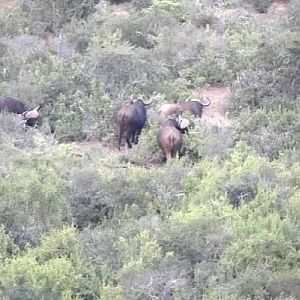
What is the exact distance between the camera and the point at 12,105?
48.1 ft

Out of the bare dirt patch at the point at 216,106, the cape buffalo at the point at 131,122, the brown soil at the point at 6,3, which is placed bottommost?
the brown soil at the point at 6,3

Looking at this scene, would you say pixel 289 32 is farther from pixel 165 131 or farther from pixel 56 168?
pixel 56 168

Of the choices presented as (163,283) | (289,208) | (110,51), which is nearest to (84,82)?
(110,51)

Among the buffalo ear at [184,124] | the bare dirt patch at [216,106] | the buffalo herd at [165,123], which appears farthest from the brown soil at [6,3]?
the buffalo ear at [184,124]

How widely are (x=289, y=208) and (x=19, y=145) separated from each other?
4.51 metres

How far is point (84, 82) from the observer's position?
50.7 ft

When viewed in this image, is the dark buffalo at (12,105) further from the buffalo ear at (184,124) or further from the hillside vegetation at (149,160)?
the buffalo ear at (184,124)

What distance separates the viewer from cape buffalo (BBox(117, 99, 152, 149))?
1403 cm

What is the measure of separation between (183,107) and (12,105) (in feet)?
8.93

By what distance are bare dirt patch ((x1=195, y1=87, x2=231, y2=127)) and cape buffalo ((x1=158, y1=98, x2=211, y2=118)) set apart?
0.17 meters

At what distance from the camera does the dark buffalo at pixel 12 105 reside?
47.8ft

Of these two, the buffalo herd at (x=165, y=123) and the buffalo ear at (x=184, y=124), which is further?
the buffalo ear at (x=184, y=124)

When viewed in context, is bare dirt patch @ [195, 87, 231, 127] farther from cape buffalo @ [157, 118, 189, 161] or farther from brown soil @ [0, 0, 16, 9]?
brown soil @ [0, 0, 16, 9]

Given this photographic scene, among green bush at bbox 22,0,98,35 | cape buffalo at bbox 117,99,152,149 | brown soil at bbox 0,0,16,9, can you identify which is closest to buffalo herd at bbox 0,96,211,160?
cape buffalo at bbox 117,99,152,149
